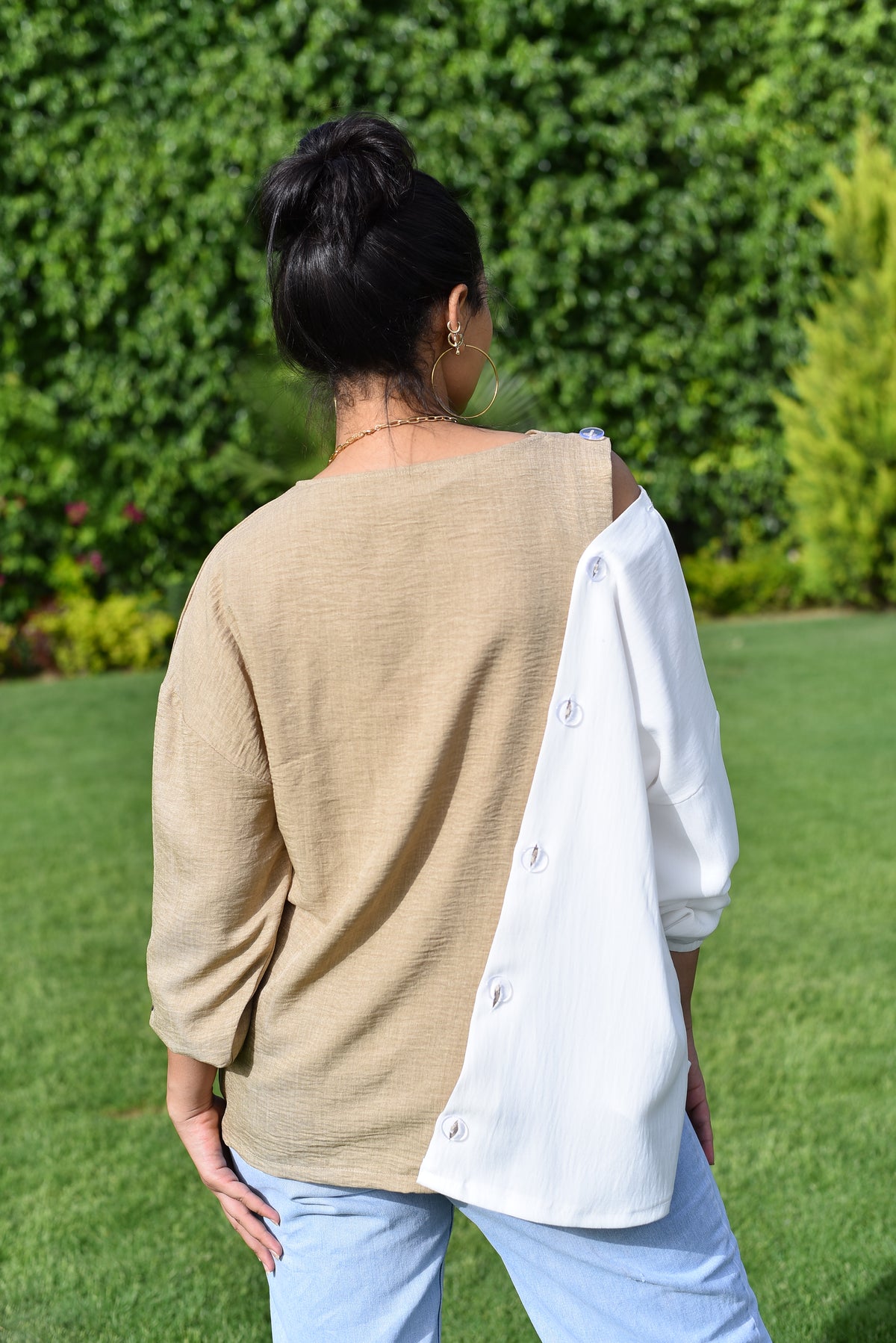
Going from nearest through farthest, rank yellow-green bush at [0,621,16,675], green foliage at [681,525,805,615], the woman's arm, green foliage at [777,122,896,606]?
the woman's arm → yellow-green bush at [0,621,16,675] → green foliage at [777,122,896,606] → green foliage at [681,525,805,615]

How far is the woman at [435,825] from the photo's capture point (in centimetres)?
113

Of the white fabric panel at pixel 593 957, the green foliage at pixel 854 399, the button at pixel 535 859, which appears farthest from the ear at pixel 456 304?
the green foliage at pixel 854 399

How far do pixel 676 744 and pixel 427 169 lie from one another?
896cm

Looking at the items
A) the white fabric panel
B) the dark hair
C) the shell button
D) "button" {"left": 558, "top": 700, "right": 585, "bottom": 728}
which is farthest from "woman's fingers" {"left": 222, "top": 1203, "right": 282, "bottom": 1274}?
the dark hair

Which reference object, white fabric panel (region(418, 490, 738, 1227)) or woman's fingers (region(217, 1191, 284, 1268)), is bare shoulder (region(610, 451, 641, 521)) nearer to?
white fabric panel (region(418, 490, 738, 1227))

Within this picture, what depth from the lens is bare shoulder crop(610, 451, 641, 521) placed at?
1.17 m

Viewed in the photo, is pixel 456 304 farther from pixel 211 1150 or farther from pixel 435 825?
pixel 211 1150

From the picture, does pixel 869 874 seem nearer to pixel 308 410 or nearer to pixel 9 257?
pixel 308 410

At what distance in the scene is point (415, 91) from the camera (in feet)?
31.0

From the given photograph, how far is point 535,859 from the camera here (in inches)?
45.2

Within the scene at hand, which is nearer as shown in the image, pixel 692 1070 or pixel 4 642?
pixel 692 1070

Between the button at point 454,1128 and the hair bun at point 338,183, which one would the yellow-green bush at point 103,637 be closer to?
the hair bun at point 338,183

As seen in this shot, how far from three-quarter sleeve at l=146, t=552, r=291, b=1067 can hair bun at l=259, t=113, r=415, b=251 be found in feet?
1.09

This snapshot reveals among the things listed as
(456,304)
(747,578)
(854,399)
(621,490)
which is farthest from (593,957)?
(747,578)
